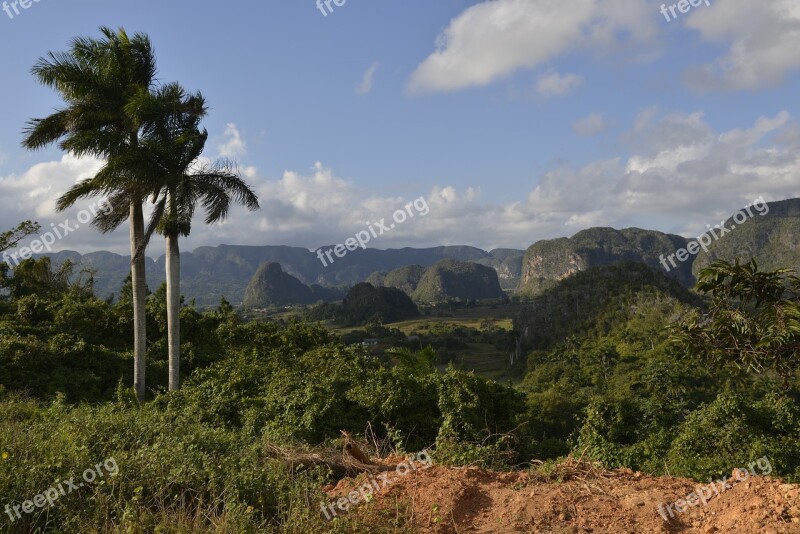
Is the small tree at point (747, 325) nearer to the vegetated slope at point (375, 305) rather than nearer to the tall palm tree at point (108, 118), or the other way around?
the tall palm tree at point (108, 118)

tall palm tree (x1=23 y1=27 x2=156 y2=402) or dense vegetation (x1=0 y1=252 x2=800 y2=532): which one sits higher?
tall palm tree (x1=23 y1=27 x2=156 y2=402)

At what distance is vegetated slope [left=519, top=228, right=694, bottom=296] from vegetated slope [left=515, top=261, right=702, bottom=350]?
289 feet

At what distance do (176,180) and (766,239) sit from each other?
15230cm

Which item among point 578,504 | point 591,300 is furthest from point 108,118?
point 591,300

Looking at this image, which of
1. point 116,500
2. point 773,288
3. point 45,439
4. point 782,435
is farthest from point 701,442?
point 45,439

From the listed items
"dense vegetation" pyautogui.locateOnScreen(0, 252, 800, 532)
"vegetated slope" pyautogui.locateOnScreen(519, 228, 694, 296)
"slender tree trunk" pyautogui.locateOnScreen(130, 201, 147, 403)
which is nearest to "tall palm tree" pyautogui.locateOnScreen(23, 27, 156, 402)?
"slender tree trunk" pyautogui.locateOnScreen(130, 201, 147, 403)

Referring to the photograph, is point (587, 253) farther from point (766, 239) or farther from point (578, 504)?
point (578, 504)

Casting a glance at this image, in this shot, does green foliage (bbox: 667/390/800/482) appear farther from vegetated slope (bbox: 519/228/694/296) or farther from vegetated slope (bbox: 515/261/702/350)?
vegetated slope (bbox: 519/228/694/296)

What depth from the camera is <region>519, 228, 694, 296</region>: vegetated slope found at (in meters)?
178

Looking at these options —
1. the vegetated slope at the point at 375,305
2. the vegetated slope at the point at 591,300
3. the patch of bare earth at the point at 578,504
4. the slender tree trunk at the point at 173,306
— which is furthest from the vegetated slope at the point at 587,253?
the patch of bare earth at the point at 578,504

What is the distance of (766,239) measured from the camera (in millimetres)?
133625

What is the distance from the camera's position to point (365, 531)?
13.5ft

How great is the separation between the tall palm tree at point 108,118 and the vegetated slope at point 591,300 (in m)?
66.7

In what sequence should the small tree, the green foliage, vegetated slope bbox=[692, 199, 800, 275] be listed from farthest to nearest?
vegetated slope bbox=[692, 199, 800, 275], the green foliage, the small tree
